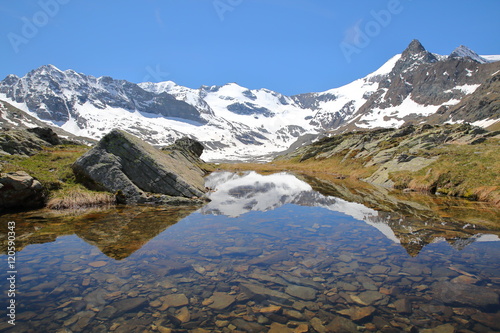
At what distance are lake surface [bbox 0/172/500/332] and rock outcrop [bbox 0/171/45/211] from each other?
1.84m

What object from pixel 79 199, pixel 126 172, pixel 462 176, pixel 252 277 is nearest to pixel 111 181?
pixel 126 172

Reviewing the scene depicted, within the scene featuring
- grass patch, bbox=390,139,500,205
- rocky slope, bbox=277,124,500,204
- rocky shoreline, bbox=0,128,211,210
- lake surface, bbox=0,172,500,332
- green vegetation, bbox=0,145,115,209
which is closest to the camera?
lake surface, bbox=0,172,500,332

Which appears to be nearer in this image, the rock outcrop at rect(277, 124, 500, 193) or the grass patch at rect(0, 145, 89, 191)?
the grass patch at rect(0, 145, 89, 191)

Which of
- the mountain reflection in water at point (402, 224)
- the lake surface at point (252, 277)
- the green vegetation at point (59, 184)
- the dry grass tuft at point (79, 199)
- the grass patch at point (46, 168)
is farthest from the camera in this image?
the grass patch at point (46, 168)

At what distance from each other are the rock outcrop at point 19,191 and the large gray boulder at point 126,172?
3.61 m

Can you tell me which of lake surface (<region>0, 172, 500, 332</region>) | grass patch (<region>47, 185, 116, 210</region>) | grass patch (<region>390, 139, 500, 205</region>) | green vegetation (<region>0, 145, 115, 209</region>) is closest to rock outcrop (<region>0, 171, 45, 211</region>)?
green vegetation (<region>0, 145, 115, 209</region>)

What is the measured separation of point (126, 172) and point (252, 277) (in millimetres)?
17211

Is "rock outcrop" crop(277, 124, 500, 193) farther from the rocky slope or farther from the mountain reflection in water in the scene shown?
the mountain reflection in water

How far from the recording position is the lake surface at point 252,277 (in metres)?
5.99

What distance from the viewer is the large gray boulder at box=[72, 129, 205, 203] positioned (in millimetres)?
20453

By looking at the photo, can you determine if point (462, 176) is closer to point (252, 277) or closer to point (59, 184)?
point (252, 277)

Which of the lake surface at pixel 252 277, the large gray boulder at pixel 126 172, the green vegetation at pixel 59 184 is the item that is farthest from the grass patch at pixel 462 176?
the green vegetation at pixel 59 184

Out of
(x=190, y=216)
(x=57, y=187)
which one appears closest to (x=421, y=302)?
(x=190, y=216)

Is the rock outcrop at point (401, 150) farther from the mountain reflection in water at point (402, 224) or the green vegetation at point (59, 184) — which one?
the green vegetation at point (59, 184)
